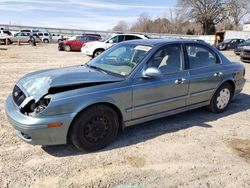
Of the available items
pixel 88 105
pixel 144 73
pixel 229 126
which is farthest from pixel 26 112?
pixel 229 126

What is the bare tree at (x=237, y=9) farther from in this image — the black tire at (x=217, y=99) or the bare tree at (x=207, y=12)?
the black tire at (x=217, y=99)

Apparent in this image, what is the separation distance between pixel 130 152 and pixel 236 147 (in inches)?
66.0

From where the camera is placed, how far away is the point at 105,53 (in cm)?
506

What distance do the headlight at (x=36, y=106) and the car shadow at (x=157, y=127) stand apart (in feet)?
2.28

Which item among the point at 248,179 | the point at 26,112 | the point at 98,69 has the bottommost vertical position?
the point at 248,179

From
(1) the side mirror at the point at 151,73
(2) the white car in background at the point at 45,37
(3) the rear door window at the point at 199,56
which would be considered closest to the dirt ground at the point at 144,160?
(1) the side mirror at the point at 151,73

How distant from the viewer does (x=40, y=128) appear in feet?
11.0

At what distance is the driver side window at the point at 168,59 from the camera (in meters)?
4.38

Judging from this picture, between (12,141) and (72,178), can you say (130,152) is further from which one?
(12,141)

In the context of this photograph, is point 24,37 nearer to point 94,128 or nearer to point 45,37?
point 45,37

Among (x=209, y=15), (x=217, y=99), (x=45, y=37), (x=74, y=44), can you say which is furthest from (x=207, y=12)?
(x=217, y=99)

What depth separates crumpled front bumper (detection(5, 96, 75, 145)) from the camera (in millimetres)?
3338

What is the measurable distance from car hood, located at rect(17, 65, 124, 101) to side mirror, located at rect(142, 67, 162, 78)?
0.39m

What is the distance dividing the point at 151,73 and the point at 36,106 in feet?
5.60
